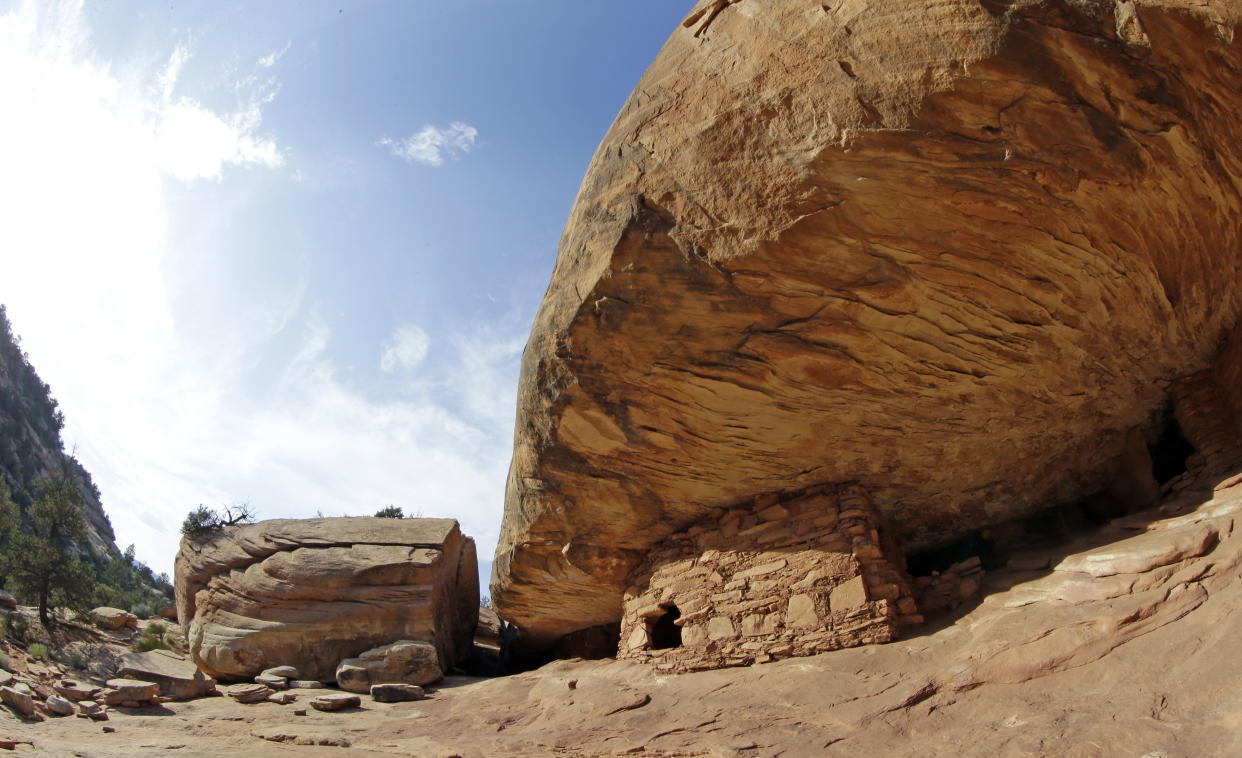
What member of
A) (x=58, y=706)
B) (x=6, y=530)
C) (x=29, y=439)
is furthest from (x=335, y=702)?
(x=29, y=439)

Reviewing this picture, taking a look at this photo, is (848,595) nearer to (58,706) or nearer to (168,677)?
(168,677)

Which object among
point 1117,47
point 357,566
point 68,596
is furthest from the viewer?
point 68,596

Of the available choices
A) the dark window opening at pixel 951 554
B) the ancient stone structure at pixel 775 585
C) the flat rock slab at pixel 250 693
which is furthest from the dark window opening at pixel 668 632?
the flat rock slab at pixel 250 693

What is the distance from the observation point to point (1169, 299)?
517 centimetres

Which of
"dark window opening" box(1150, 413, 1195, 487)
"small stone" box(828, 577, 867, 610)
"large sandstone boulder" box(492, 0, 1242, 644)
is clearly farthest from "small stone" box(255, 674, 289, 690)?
"dark window opening" box(1150, 413, 1195, 487)

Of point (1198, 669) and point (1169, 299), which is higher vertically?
point (1169, 299)

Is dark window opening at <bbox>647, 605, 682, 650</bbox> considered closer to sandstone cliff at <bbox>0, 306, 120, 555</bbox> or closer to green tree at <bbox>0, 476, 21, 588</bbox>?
green tree at <bbox>0, 476, 21, 588</bbox>

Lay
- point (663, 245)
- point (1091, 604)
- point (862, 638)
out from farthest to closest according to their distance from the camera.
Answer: point (862, 638) → point (663, 245) → point (1091, 604)

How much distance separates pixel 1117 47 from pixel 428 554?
27.0ft

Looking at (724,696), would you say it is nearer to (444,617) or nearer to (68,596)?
(444,617)

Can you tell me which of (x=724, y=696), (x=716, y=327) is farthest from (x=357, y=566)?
(x=716, y=327)

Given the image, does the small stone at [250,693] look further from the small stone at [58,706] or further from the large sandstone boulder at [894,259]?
the large sandstone boulder at [894,259]

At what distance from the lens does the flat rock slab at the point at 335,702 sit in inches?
268

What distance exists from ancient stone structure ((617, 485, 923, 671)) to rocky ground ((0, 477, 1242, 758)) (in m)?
0.21
